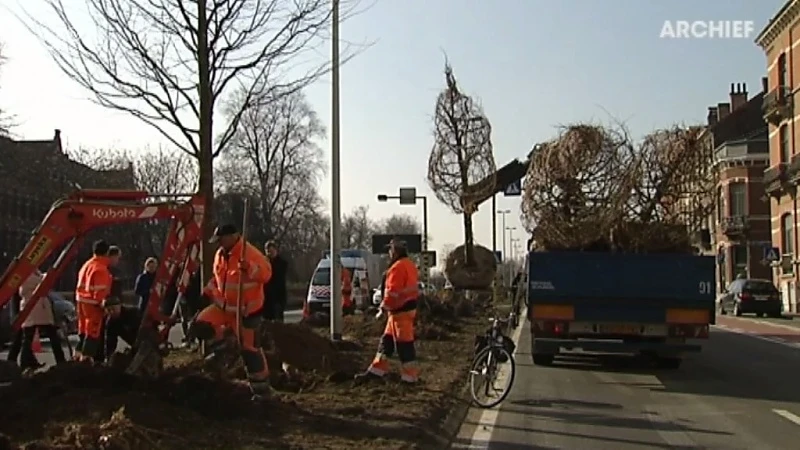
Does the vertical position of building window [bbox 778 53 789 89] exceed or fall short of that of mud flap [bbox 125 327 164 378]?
it exceeds it

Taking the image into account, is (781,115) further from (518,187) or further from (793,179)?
(518,187)

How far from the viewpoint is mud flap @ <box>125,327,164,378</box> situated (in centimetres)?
1113

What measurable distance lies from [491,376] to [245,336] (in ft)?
10.2

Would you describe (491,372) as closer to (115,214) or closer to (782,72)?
(115,214)

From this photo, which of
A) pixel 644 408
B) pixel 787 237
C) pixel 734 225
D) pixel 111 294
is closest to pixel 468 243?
pixel 111 294

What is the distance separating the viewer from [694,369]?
1795cm

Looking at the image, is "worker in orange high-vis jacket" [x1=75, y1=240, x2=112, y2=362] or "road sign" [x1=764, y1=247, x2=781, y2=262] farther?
"road sign" [x1=764, y1=247, x2=781, y2=262]

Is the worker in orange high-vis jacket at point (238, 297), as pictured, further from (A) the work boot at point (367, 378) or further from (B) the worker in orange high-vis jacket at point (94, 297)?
(B) the worker in orange high-vis jacket at point (94, 297)

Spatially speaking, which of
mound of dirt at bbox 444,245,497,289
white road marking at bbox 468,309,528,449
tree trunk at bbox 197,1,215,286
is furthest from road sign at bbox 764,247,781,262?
white road marking at bbox 468,309,528,449

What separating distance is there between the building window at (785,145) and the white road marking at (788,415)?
48.1 meters

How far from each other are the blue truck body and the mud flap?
6.43m

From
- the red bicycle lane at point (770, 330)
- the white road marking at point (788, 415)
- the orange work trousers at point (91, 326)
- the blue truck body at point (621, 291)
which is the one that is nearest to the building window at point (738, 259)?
the red bicycle lane at point (770, 330)

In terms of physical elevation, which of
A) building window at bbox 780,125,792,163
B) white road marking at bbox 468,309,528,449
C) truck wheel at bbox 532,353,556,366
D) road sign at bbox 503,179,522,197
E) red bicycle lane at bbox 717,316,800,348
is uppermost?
building window at bbox 780,125,792,163

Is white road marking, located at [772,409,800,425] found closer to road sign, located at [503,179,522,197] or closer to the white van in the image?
road sign, located at [503,179,522,197]
